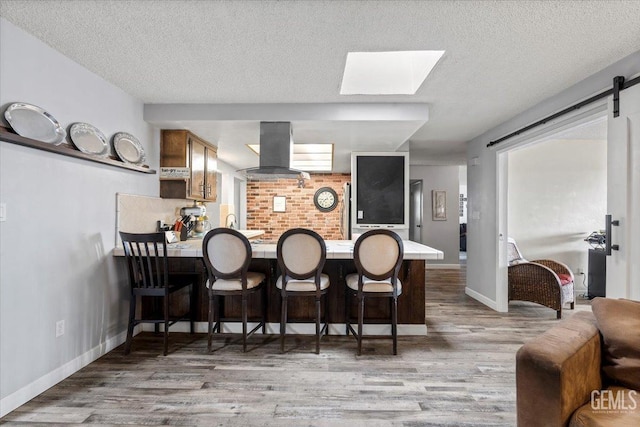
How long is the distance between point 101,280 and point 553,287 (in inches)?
190

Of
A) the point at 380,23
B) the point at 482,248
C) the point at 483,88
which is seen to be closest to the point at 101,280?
the point at 380,23

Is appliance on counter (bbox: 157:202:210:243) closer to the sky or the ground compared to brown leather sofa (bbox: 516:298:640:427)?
closer to the sky

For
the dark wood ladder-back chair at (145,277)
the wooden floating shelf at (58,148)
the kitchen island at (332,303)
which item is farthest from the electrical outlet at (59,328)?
the wooden floating shelf at (58,148)

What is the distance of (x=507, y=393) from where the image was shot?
2.12 metres

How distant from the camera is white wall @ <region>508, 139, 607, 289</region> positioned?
5.03 metres

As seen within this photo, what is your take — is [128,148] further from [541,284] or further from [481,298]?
[541,284]

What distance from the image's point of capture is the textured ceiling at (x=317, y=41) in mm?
1762

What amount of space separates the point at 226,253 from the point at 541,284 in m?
3.79

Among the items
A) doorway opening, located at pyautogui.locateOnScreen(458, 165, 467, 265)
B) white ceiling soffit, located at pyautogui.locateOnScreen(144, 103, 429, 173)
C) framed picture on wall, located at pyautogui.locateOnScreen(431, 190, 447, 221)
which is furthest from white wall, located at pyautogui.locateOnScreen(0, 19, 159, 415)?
doorway opening, located at pyautogui.locateOnScreen(458, 165, 467, 265)

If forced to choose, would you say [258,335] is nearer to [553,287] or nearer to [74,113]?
[74,113]

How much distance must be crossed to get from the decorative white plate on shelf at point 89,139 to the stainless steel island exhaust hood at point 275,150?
4.14 ft

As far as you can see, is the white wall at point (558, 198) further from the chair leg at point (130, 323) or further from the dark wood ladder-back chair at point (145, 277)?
the chair leg at point (130, 323)

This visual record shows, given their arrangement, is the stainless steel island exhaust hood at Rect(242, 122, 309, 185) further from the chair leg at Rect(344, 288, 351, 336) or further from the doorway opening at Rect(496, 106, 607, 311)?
the doorway opening at Rect(496, 106, 607, 311)

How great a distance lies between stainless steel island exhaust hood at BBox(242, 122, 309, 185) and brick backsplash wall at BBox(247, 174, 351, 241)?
363cm
